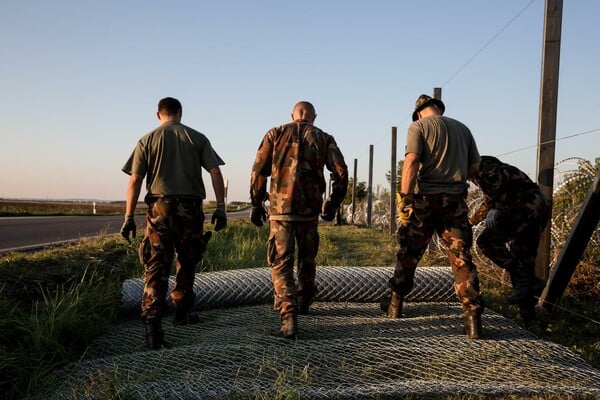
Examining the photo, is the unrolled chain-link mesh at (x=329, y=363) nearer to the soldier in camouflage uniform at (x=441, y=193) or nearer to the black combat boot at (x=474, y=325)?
the black combat boot at (x=474, y=325)

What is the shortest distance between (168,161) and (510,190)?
3104mm

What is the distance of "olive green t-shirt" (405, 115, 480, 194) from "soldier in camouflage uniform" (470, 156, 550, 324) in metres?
0.61

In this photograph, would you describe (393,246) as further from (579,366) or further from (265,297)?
(579,366)

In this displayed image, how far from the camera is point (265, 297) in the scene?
17.1 feet

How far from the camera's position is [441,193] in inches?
165

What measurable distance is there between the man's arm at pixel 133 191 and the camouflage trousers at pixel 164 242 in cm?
14

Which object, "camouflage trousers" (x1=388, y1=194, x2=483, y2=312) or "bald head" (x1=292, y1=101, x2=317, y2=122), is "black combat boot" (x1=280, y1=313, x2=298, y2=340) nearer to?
"camouflage trousers" (x1=388, y1=194, x2=483, y2=312)

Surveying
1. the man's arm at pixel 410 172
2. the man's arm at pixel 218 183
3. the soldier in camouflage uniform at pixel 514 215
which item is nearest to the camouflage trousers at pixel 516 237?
the soldier in camouflage uniform at pixel 514 215

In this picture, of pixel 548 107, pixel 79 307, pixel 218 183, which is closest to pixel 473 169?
pixel 548 107

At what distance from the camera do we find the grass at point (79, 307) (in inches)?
134

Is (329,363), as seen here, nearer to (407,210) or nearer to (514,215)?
(407,210)

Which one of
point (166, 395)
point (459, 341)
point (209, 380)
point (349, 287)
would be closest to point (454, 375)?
point (459, 341)

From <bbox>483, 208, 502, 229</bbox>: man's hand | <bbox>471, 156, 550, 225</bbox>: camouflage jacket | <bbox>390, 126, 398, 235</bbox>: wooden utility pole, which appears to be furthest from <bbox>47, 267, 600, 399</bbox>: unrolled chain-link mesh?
<bbox>390, 126, 398, 235</bbox>: wooden utility pole

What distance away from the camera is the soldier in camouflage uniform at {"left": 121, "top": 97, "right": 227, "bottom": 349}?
4.11 m
